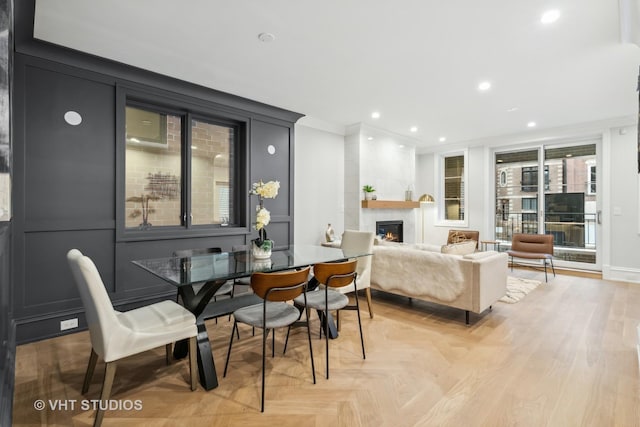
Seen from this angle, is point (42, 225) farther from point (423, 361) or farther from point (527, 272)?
point (527, 272)

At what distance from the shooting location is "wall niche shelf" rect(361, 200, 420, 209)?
235 inches

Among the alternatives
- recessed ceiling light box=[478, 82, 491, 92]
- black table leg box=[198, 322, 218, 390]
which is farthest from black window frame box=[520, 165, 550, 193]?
black table leg box=[198, 322, 218, 390]

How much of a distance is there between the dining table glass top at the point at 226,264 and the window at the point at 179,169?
131 cm

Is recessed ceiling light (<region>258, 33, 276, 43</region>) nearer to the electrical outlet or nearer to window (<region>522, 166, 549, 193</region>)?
the electrical outlet

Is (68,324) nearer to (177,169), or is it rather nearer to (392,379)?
(177,169)

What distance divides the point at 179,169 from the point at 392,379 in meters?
3.32

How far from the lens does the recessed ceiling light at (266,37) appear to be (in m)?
2.81

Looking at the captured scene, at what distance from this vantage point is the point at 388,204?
20.7 feet

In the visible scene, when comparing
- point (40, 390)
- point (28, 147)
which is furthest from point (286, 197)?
point (40, 390)

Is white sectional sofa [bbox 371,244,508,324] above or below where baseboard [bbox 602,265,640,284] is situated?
above

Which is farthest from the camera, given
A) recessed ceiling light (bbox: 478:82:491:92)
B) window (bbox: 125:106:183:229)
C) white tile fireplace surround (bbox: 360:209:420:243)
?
white tile fireplace surround (bbox: 360:209:420:243)

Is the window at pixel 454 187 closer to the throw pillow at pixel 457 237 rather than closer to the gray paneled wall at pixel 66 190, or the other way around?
the throw pillow at pixel 457 237

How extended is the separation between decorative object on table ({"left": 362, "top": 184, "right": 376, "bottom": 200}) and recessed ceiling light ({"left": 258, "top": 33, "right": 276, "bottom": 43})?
3490 millimetres

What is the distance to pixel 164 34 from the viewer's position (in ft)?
9.21
